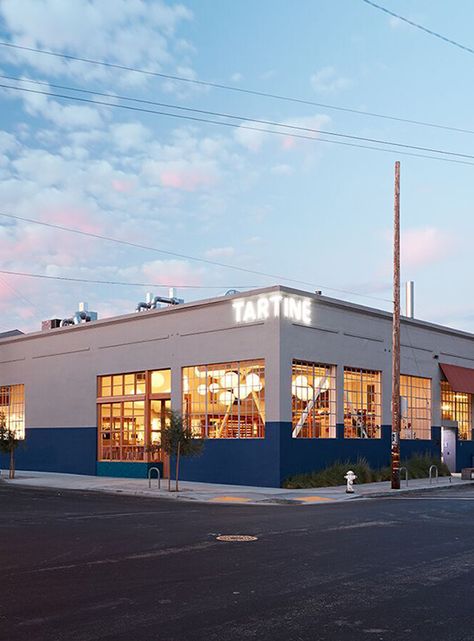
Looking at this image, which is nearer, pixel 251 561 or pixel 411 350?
pixel 251 561

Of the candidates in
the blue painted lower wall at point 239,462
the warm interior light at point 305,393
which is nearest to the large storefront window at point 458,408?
the warm interior light at point 305,393

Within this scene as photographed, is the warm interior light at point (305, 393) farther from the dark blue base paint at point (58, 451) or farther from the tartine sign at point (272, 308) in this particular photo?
the dark blue base paint at point (58, 451)

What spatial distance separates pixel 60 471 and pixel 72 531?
24062 millimetres

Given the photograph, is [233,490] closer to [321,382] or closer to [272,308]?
[321,382]

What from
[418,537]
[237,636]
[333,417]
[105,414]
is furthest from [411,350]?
[237,636]

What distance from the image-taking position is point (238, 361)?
3005 centimetres

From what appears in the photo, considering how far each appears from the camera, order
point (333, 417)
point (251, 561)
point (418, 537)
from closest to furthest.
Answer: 1. point (251, 561)
2. point (418, 537)
3. point (333, 417)

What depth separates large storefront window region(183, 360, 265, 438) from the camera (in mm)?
29344

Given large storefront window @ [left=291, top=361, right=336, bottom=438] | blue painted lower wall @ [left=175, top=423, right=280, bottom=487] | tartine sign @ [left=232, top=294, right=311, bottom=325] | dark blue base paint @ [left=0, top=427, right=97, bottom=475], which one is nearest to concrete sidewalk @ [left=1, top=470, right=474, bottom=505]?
blue painted lower wall @ [left=175, top=423, right=280, bottom=487]

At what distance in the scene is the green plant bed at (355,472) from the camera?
1112 inches

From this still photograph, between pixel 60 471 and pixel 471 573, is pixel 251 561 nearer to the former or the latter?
pixel 471 573

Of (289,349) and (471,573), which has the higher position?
(289,349)

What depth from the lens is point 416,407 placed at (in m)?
36.2

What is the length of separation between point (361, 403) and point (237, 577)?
75.7ft
